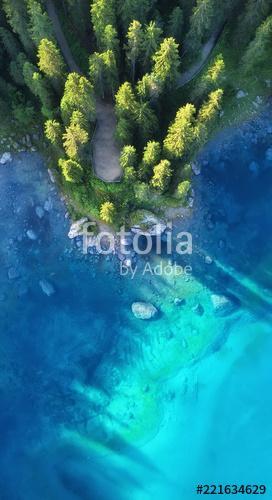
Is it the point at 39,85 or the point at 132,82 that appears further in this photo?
the point at 132,82

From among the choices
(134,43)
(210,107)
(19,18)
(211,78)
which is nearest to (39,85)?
(19,18)

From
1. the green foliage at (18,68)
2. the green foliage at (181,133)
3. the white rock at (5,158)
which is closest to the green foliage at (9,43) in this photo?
the green foliage at (18,68)

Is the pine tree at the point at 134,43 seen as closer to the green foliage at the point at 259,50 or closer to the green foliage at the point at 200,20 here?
the green foliage at the point at 200,20

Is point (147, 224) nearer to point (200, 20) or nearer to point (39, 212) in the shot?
point (39, 212)

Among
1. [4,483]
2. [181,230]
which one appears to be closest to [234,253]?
[181,230]

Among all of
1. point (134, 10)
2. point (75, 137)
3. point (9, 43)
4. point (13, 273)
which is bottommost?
point (13, 273)

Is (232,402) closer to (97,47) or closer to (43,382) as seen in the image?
(43,382)
